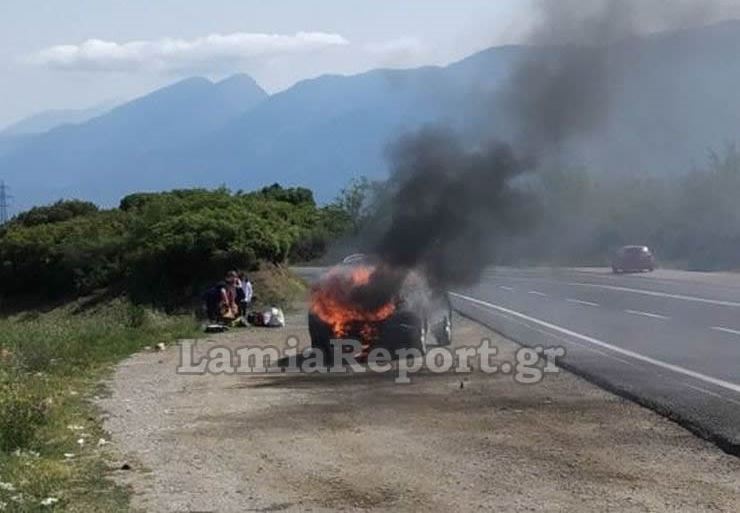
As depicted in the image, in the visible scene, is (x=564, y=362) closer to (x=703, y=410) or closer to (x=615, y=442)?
(x=703, y=410)

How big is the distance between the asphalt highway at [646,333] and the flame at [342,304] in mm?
3235

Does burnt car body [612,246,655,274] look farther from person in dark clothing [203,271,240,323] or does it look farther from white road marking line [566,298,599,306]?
person in dark clothing [203,271,240,323]

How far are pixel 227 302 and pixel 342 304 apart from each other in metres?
10.4

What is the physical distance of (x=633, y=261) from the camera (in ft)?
190

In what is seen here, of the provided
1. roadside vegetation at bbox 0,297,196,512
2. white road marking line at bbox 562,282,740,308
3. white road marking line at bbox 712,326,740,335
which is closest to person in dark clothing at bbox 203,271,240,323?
roadside vegetation at bbox 0,297,196,512

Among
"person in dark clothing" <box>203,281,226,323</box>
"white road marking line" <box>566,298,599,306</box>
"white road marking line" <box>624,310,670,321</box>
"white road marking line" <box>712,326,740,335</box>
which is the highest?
"person in dark clothing" <box>203,281,226,323</box>

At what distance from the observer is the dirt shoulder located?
30.3 feet

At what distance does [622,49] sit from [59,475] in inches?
556

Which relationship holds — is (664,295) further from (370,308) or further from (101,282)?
(101,282)

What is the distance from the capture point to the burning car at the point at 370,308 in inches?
787

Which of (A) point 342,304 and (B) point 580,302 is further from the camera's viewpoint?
(B) point 580,302

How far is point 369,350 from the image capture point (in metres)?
20.2

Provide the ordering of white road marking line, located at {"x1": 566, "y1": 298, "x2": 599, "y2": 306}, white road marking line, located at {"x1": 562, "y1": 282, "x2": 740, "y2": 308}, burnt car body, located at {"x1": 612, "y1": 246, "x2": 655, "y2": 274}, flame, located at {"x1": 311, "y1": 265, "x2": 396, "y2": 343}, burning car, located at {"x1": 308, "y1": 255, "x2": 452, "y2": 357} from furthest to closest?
burnt car body, located at {"x1": 612, "y1": 246, "x2": 655, "y2": 274}
white road marking line, located at {"x1": 566, "y1": 298, "x2": 599, "y2": 306}
white road marking line, located at {"x1": 562, "y1": 282, "x2": 740, "y2": 308}
flame, located at {"x1": 311, "y1": 265, "x2": 396, "y2": 343}
burning car, located at {"x1": 308, "y1": 255, "x2": 452, "y2": 357}

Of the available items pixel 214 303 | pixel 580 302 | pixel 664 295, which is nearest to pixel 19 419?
pixel 214 303
